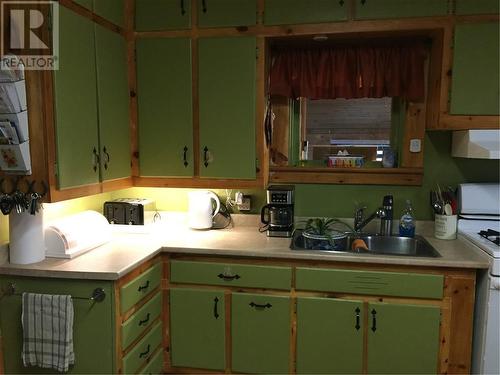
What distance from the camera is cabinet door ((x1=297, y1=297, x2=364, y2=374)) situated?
7.80ft

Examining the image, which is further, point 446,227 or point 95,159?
point 446,227

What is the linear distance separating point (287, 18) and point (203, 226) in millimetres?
1448

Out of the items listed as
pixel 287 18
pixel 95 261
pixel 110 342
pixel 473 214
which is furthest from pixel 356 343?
pixel 287 18

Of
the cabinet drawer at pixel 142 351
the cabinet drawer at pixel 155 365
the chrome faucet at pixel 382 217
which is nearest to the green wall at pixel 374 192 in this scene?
the chrome faucet at pixel 382 217

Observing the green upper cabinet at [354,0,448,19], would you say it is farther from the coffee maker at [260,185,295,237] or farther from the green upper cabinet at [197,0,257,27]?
the coffee maker at [260,185,295,237]

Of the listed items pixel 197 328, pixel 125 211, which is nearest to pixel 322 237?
pixel 197 328

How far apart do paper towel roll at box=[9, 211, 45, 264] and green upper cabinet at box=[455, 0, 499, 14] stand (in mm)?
2553

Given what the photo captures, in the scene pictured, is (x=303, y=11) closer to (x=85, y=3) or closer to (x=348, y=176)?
(x=348, y=176)

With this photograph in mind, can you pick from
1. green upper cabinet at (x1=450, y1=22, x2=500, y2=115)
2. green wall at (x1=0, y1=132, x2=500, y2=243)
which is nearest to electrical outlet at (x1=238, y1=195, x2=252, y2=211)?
green wall at (x1=0, y1=132, x2=500, y2=243)

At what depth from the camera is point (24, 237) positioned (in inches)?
82.9

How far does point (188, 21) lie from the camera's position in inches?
106

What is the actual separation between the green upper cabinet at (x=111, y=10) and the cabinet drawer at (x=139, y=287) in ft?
4.88

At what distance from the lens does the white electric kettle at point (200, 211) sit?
2.89 m

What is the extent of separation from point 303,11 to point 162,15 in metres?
0.90
